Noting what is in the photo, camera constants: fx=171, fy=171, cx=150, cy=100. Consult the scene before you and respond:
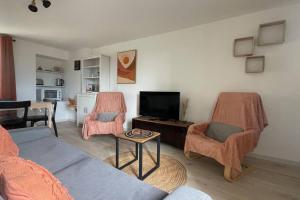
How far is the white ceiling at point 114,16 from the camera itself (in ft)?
7.54

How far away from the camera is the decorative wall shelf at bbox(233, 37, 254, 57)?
2.53 meters

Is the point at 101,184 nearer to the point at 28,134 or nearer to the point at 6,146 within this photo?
the point at 6,146

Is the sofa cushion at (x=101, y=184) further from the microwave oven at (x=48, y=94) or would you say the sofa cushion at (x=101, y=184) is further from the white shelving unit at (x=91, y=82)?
the microwave oven at (x=48, y=94)

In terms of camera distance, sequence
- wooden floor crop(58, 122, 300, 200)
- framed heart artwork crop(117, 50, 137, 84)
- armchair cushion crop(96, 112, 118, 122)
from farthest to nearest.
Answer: framed heart artwork crop(117, 50, 137, 84), armchair cushion crop(96, 112, 118, 122), wooden floor crop(58, 122, 300, 200)

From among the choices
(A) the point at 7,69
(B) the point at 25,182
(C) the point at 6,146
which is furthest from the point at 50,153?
(A) the point at 7,69

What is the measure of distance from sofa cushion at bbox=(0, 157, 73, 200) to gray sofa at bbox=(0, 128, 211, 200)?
34 centimetres

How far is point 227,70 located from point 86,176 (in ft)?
8.27

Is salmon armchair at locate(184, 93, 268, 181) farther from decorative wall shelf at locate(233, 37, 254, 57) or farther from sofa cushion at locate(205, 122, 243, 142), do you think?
decorative wall shelf at locate(233, 37, 254, 57)

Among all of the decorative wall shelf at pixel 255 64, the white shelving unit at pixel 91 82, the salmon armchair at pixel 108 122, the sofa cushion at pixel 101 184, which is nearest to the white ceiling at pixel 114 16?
the decorative wall shelf at pixel 255 64

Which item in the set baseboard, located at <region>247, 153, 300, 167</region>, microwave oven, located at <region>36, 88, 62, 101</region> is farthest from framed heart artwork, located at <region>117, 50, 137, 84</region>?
baseboard, located at <region>247, 153, 300, 167</region>

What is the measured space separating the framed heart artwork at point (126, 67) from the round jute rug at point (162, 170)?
1901 mm

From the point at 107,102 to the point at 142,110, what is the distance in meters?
0.80

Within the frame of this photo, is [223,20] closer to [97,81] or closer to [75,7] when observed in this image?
[75,7]

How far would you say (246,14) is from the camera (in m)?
2.57
